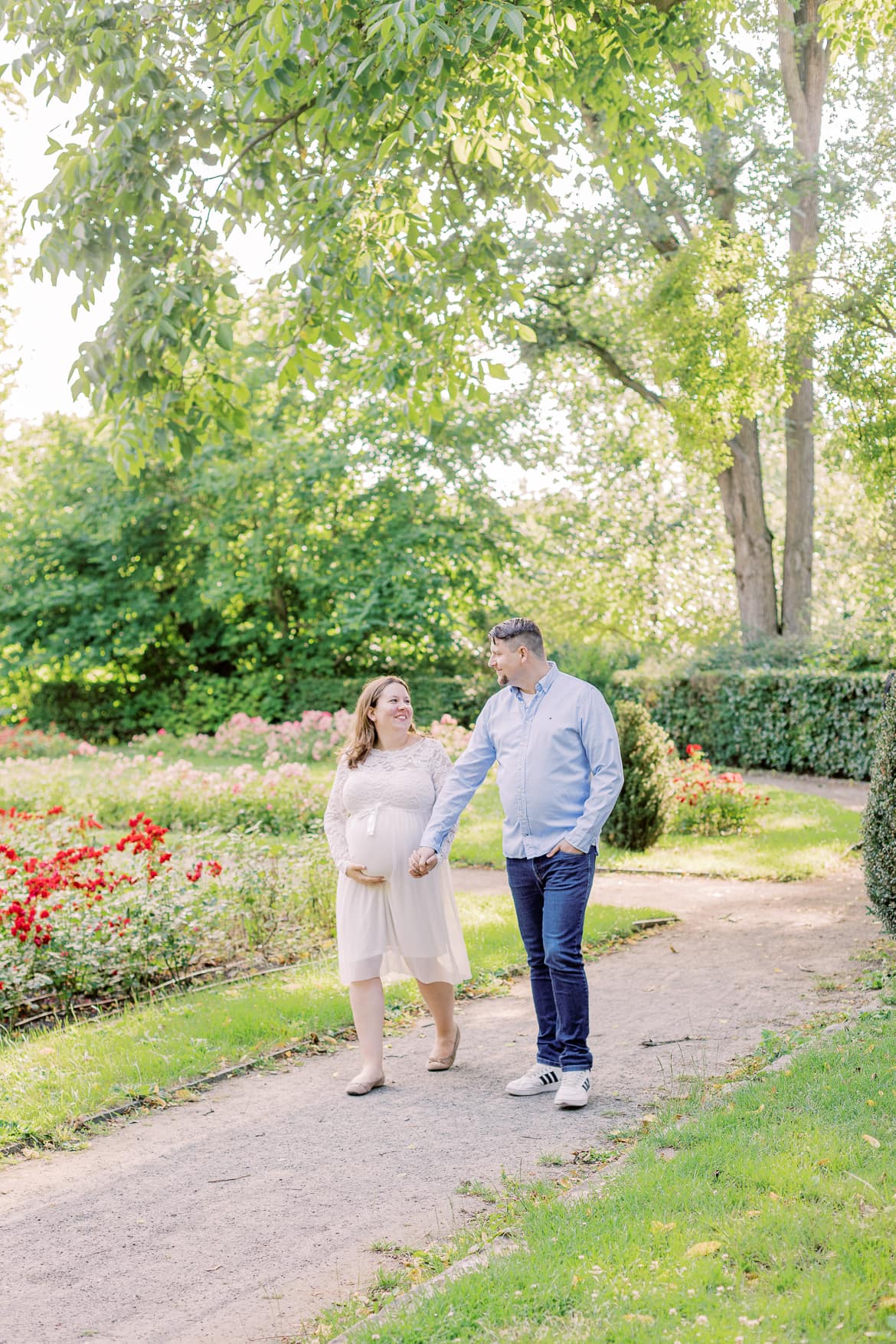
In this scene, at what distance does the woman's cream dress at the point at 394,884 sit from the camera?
18.5ft

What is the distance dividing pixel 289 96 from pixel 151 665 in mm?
22495

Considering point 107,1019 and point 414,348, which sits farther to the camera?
point 414,348

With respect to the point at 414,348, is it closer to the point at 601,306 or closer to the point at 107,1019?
the point at 107,1019

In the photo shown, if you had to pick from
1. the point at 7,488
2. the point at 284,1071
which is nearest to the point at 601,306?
the point at 7,488

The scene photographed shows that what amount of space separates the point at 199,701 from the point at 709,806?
59.1ft

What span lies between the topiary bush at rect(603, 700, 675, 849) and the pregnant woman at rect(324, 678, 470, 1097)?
19.1 feet

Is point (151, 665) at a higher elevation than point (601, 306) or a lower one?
lower

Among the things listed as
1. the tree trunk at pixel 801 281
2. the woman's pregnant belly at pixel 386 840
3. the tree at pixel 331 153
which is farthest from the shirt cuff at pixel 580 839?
the tree trunk at pixel 801 281

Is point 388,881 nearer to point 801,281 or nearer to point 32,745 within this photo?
point 801,281

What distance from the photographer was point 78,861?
807 cm

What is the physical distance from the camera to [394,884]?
5.64m

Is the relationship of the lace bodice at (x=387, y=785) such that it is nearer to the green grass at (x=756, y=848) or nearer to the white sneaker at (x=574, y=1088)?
the white sneaker at (x=574, y=1088)

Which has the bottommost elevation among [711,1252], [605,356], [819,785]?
[819,785]

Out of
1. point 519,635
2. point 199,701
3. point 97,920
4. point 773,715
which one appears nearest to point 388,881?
point 519,635
